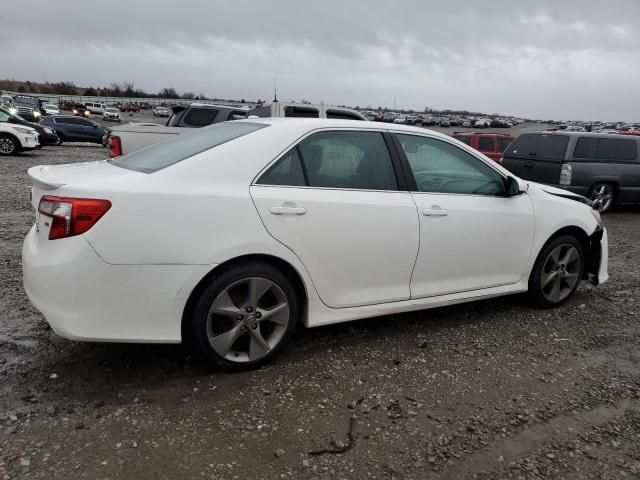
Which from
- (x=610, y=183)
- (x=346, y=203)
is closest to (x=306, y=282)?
(x=346, y=203)

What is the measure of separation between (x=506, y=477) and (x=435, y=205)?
6.25 ft

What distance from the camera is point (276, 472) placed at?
8.06ft

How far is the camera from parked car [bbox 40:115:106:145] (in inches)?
1025

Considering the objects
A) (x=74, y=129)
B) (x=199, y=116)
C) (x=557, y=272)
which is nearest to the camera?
(x=557, y=272)

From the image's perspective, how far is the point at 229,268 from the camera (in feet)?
10.2

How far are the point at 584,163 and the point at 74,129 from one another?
2396 centimetres

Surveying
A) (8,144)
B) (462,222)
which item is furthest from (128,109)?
(462,222)

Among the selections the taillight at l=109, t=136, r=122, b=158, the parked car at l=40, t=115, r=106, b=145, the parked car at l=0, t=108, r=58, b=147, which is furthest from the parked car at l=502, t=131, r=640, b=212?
the parked car at l=40, t=115, r=106, b=145

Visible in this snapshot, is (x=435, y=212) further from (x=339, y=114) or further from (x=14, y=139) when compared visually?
(x=14, y=139)

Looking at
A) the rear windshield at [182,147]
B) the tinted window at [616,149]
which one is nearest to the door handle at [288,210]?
the rear windshield at [182,147]

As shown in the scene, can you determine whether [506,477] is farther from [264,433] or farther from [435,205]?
[435,205]

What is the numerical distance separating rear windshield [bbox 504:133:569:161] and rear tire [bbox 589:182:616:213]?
41.8 inches

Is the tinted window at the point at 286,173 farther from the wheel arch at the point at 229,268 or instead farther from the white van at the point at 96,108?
the white van at the point at 96,108

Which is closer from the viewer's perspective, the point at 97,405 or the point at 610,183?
the point at 97,405
